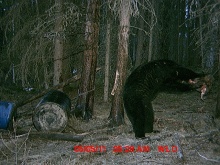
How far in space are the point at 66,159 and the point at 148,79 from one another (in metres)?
2.65

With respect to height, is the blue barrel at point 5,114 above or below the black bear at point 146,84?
below

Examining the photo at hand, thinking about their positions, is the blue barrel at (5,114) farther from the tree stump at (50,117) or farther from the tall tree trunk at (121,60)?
the tall tree trunk at (121,60)

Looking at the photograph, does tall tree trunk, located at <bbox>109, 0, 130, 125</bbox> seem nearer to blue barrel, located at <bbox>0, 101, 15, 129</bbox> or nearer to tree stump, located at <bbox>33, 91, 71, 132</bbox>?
tree stump, located at <bbox>33, 91, 71, 132</bbox>

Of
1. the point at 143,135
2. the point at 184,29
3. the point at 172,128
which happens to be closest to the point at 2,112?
the point at 143,135

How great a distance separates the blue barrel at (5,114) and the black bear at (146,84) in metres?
3.40

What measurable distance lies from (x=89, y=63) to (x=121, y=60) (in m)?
1.84

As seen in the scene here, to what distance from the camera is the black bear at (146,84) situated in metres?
6.79
